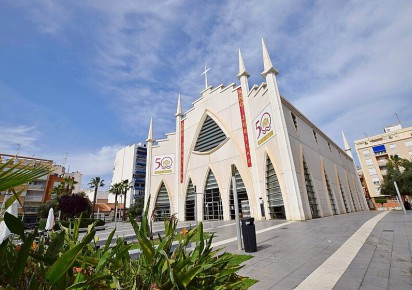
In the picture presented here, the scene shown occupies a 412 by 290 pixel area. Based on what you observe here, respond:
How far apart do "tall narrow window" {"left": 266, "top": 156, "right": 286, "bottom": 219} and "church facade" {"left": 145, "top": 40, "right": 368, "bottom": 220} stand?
0.09 meters

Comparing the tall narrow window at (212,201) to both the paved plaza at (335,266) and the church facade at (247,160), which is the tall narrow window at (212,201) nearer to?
the church facade at (247,160)

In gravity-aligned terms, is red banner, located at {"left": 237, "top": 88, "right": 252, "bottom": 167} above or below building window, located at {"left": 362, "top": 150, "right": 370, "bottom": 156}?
below

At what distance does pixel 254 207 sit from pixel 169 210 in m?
14.2

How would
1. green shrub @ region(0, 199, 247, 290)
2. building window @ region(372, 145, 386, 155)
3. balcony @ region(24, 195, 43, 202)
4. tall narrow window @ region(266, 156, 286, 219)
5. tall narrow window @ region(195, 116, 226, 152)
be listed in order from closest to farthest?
green shrub @ region(0, 199, 247, 290)
tall narrow window @ region(266, 156, 286, 219)
tall narrow window @ region(195, 116, 226, 152)
balcony @ region(24, 195, 43, 202)
building window @ region(372, 145, 386, 155)

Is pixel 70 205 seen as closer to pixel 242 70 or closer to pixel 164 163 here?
pixel 164 163

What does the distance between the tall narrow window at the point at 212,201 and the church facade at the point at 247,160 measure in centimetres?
12

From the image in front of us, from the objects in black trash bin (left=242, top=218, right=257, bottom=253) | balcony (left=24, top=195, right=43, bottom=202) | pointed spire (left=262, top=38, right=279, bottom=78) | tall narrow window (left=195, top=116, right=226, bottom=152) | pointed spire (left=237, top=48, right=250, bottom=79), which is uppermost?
pointed spire (left=237, top=48, right=250, bottom=79)

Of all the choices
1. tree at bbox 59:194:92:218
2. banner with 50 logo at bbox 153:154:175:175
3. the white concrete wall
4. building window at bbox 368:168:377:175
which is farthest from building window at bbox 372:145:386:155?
the white concrete wall

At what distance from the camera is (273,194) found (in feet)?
63.7

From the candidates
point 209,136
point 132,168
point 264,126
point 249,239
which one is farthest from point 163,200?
point 132,168

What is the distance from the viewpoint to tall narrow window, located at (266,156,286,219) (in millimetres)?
18562

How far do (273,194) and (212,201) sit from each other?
9.42 meters

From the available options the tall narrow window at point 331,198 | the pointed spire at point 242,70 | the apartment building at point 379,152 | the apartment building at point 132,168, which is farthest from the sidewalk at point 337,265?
the apartment building at point 132,168

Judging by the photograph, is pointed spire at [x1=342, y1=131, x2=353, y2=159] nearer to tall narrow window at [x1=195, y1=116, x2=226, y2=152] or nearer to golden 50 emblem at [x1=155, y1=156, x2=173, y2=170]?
tall narrow window at [x1=195, y1=116, x2=226, y2=152]
